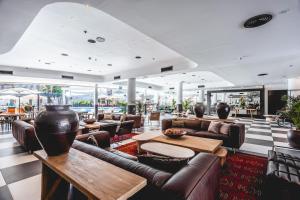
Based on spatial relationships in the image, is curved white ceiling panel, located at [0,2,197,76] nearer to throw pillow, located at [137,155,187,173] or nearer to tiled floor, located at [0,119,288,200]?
throw pillow, located at [137,155,187,173]

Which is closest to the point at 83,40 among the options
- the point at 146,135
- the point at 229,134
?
the point at 146,135

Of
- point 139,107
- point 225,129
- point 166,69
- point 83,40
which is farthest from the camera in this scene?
point 139,107

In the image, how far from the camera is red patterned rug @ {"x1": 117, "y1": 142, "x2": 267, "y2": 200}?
209cm

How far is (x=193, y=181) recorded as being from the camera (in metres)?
1.14

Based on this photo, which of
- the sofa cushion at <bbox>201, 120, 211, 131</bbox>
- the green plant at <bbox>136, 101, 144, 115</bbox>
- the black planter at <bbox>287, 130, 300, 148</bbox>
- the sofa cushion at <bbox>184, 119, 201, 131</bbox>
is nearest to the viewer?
the black planter at <bbox>287, 130, 300, 148</bbox>

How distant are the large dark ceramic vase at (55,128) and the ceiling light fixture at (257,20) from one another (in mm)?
3116

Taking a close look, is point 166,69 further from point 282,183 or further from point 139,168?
point 139,168

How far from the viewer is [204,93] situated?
16891mm

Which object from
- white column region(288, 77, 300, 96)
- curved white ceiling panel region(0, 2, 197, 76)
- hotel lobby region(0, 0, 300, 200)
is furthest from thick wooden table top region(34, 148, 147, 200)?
white column region(288, 77, 300, 96)

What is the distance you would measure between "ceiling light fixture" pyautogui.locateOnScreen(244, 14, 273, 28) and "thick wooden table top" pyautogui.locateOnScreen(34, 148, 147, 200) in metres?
3.00

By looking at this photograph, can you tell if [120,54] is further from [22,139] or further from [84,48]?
[22,139]

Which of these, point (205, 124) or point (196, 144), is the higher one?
point (205, 124)

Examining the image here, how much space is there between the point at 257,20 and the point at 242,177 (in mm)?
2692

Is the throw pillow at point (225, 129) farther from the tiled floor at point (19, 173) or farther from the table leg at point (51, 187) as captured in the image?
the table leg at point (51, 187)
